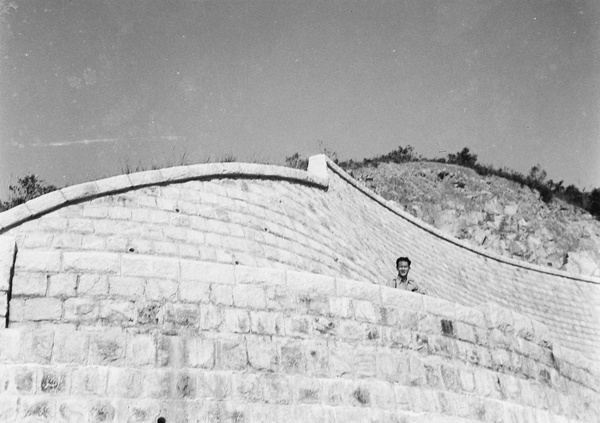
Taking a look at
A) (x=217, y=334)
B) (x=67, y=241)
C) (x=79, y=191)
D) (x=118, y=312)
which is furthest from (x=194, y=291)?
(x=79, y=191)

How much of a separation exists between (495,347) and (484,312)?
0.34 meters

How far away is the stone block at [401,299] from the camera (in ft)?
20.4

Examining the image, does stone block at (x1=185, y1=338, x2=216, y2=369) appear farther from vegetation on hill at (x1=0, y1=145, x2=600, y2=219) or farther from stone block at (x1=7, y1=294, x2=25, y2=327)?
vegetation on hill at (x1=0, y1=145, x2=600, y2=219)

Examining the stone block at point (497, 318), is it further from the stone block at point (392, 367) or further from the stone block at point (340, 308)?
Answer: the stone block at point (340, 308)

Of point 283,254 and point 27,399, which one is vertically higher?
point 283,254

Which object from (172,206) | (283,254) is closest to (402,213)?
(283,254)

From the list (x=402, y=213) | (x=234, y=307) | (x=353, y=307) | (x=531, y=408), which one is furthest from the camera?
(x=402, y=213)

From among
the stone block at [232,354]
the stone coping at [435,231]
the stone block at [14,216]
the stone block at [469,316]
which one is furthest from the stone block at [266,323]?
the stone coping at [435,231]

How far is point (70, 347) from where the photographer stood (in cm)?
475

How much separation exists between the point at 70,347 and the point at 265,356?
55.9 inches

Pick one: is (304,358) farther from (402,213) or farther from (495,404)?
(402,213)

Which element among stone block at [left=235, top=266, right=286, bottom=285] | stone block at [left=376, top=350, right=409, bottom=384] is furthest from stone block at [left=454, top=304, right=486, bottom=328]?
stone block at [left=235, top=266, right=286, bottom=285]

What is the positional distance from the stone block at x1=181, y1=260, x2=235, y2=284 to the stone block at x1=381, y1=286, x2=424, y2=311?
1.45m

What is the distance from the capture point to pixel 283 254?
9109 mm
